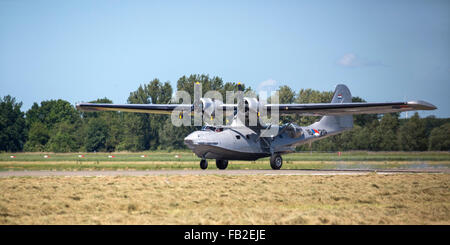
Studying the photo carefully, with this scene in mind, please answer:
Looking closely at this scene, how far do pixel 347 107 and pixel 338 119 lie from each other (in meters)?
5.62

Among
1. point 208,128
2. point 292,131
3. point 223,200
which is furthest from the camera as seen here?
point 292,131

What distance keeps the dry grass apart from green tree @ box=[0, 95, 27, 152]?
61.7 m

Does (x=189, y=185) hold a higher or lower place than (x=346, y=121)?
lower

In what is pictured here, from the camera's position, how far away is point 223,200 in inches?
545

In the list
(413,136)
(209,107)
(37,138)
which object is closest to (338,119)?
(209,107)

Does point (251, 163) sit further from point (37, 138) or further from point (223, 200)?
point (37, 138)

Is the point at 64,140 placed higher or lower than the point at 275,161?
higher

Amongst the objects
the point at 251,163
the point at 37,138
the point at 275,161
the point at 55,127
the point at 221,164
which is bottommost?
the point at 251,163
